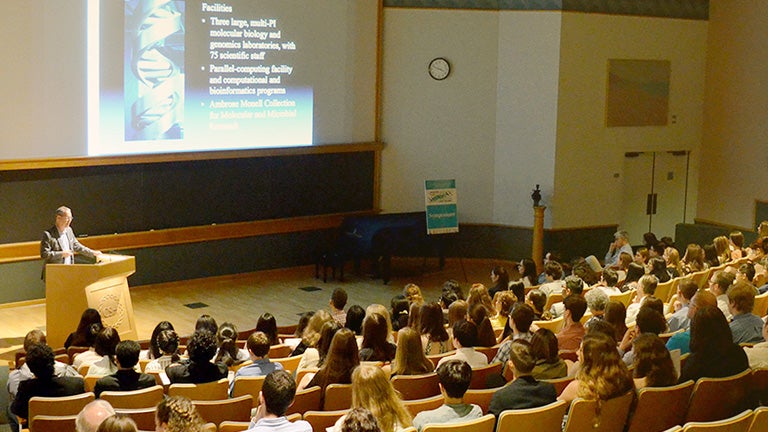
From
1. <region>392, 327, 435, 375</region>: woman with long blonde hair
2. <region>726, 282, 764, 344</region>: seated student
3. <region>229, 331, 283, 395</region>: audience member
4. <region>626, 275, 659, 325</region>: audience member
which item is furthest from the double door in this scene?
<region>229, 331, 283, 395</region>: audience member

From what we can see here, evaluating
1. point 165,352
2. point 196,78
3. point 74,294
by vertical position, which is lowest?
point 74,294

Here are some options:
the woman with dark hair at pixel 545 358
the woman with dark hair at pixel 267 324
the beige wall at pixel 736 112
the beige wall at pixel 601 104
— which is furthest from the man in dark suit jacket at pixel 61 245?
the beige wall at pixel 736 112

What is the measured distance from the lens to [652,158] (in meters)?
15.2

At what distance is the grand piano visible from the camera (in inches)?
520

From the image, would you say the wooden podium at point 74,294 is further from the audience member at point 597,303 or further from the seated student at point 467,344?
the audience member at point 597,303

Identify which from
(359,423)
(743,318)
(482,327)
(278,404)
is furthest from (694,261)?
(359,423)

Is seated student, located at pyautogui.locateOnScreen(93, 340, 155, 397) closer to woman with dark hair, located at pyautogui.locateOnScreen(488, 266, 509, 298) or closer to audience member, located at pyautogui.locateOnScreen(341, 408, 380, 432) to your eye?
audience member, located at pyautogui.locateOnScreen(341, 408, 380, 432)

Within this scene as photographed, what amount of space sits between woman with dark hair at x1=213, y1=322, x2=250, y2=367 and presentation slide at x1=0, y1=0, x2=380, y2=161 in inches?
205

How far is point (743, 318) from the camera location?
22.5 ft

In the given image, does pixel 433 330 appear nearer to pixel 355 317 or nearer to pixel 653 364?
pixel 355 317

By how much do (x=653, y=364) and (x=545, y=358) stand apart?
0.66 metres

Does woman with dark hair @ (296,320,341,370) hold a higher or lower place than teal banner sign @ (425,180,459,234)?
lower

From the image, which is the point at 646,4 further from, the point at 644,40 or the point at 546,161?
the point at 546,161

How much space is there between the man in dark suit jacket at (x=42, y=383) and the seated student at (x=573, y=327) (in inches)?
126
